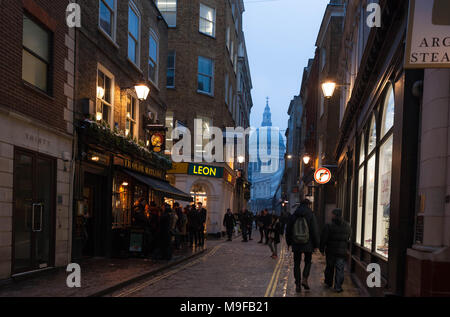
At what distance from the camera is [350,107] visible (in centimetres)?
1606

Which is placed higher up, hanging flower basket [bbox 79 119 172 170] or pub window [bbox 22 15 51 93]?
pub window [bbox 22 15 51 93]

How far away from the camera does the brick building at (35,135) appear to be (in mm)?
9492

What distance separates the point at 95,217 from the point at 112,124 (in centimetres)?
299

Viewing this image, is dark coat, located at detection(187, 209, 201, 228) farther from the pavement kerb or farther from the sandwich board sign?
the sandwich board sign

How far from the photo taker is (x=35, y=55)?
10844 mm

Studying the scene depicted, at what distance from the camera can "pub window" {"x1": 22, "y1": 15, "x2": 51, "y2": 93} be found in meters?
10.5

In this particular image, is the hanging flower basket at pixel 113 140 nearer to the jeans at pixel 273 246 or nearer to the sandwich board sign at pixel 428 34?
the jeans at pixel 273 246

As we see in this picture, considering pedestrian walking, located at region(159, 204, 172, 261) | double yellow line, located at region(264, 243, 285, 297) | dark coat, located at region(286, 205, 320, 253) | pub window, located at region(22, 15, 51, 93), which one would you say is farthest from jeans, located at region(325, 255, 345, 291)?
pub window, located at region(22, 15, 51, 93)

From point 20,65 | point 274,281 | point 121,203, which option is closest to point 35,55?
point 20,65

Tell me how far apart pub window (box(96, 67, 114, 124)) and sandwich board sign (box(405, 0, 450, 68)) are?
1042 centimetres

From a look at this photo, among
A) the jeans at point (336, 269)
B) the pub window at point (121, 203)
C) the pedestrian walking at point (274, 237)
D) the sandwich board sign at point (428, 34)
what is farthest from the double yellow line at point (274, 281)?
the sandwich board sign at point (428, 34)

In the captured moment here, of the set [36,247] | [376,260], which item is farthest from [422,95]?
[36,247]
